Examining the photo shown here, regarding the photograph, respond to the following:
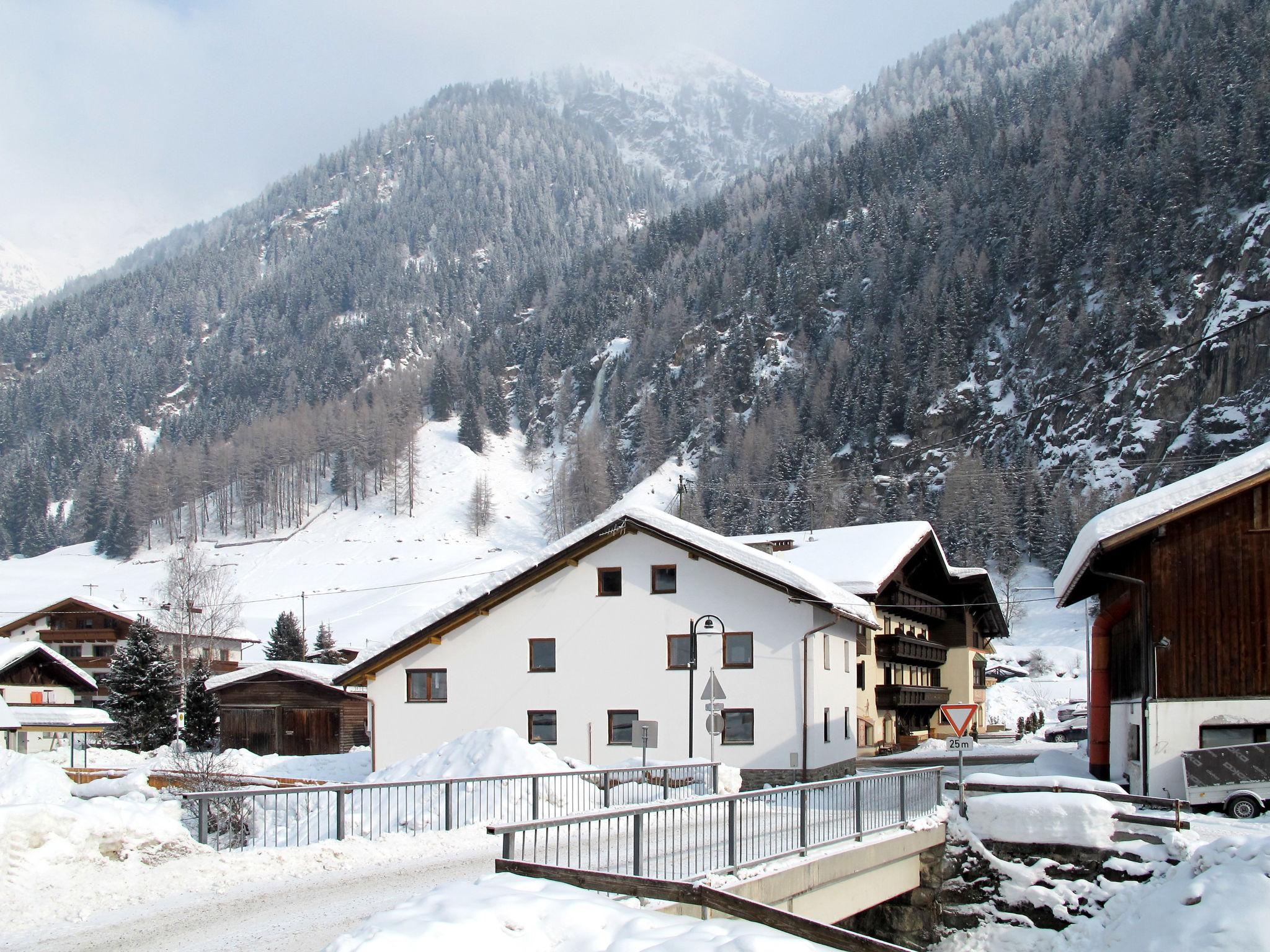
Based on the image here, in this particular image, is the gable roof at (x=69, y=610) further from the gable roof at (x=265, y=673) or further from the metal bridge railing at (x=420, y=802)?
the metal bridge railing at (x=420, y=802)

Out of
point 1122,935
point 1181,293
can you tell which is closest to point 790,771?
point 1122,935

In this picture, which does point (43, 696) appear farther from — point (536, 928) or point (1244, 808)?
point (536, 928)

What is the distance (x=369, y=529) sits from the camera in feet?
534

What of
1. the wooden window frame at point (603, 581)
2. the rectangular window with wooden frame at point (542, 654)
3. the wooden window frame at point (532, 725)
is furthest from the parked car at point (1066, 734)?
the rectangular window with wooden frame at point (542, 654)

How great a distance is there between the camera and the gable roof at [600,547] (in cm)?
3369

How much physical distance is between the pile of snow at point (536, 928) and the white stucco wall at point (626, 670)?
23863 millimetres

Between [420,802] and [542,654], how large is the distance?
1654 centimetres

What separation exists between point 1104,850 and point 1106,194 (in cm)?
16659

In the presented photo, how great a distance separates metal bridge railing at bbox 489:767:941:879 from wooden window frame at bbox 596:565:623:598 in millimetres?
17326

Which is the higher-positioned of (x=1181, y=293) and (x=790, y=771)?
(x=1181, y=293)

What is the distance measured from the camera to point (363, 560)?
477 feet

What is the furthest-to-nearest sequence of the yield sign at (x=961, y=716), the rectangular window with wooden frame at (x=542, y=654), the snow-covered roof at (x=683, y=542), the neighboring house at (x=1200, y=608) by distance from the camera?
the rectangular window with wooden frame at (x=542, y=654) < the snow-covered roof at (x=683, y=542) < the neighboring house at (x=1200, y=608) < the yield sign at (x=961, y=716)

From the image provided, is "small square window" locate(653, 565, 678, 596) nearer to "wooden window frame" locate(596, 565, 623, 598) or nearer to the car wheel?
"wooden window frame" locate(596, 565, 623, 598)

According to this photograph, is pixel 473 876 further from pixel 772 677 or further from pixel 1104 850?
pixel 772 677
